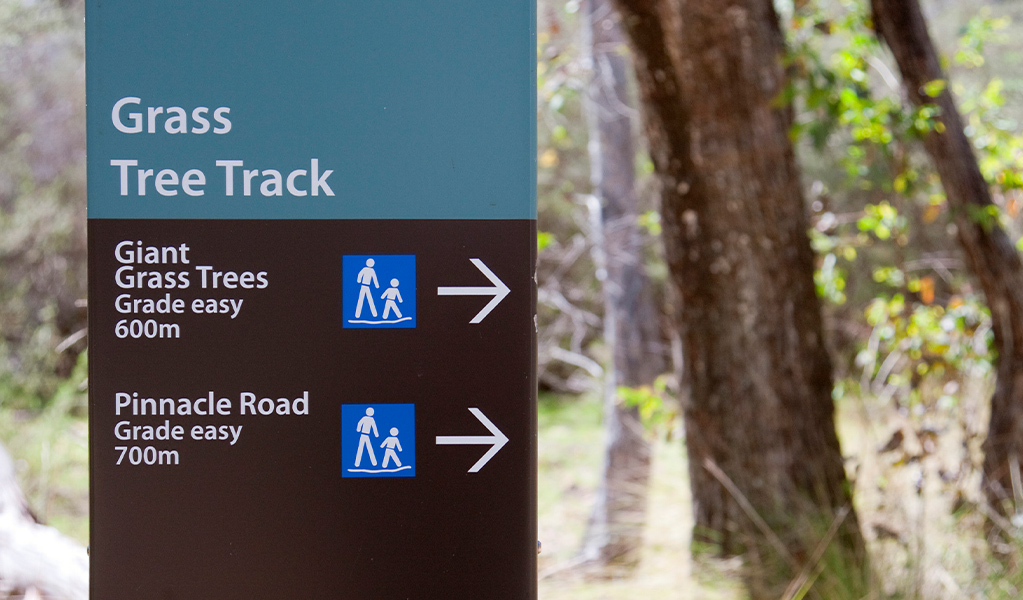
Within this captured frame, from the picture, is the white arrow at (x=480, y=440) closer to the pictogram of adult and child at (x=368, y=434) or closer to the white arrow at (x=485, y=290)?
the pictogram of adult and child at (x=368, y=434)

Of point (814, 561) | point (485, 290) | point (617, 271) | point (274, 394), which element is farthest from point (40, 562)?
Answer: point (617, 271)

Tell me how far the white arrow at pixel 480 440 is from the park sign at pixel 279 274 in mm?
11

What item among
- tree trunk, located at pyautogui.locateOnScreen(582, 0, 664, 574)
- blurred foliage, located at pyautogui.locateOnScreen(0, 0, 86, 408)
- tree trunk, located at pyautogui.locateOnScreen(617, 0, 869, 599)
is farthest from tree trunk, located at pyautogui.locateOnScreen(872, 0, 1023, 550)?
blurred foliage, located at pyautogui.locateOnScreen(0, 0, 86, 408)

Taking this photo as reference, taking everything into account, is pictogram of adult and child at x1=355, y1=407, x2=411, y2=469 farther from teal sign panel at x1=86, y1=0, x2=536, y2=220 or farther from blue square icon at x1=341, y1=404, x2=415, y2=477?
teal sign panel at x1=86, y1=0, x2=536, y2=220

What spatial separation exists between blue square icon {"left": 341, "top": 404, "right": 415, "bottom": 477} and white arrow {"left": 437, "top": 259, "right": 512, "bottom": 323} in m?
0.23

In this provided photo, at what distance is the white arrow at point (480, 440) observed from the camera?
1.66 meters

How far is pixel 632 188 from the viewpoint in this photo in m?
8.56

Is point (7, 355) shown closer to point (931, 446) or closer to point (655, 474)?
point (655, 474)

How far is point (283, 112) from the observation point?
1.65 m

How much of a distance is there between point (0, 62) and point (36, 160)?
1.38 m

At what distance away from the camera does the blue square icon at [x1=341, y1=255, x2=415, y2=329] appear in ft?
5.39

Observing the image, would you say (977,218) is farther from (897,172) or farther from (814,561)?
(814,561)

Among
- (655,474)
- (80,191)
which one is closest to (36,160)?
(80,191)

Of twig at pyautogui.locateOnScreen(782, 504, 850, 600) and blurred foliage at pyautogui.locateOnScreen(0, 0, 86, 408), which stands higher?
blurred foliage at pyautogui.locateOnScreen(0, 0, 86, 408)
